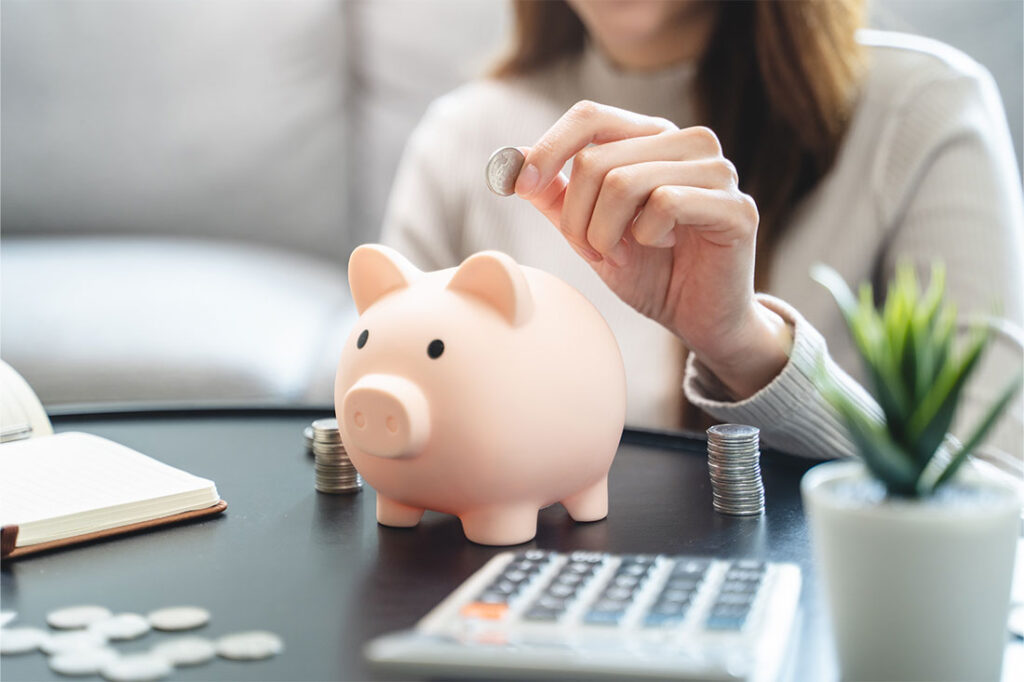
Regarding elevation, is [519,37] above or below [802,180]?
above

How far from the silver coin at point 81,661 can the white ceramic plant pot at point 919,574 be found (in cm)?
27

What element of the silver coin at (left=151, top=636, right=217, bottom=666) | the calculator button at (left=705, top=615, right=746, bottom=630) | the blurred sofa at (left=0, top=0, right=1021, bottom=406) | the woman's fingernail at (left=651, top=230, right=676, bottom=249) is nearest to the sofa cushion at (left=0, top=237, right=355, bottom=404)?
the blurred sofa at (left=0, top=0, right=1021, bottom=406)

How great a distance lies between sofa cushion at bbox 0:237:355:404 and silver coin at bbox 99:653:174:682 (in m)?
0.95

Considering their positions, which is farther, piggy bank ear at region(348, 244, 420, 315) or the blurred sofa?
the blurred sofa

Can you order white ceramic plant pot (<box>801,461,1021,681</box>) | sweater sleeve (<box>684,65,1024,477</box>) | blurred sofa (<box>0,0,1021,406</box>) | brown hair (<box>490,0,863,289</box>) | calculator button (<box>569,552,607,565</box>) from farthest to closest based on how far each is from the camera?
blurred sofa (<box>0,0,1021,406</box>)
brown hair (<box>490,0,863,289</box>)
sweater sleeve (<box>684,65,1024,477</box>)
calculator button (<box>569,552,607,565</box>)
white ceramic plant pot (<box>801,461,1021,681</box>)

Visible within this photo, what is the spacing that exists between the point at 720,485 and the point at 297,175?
143 centimetres

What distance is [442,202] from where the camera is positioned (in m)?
1.31

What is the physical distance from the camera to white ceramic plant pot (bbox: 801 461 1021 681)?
13.1 inches

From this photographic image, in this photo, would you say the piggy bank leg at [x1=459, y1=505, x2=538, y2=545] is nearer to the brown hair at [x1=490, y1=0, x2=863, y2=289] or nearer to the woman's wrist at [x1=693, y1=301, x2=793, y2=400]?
the woman's wrist at [x1=693, y1=301, x2=793, y2=400]

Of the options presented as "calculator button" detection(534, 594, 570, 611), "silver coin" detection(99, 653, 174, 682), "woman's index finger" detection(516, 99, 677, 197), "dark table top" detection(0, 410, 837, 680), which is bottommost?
"dark table top" detection(0, 410, 837, 680)

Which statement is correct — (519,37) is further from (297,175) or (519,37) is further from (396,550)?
(396,550)

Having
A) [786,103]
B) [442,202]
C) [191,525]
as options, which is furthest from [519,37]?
[191,525]

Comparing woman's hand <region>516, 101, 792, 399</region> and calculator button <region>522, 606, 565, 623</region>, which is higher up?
woman's hand <region>516, 101, 792, 399</region>

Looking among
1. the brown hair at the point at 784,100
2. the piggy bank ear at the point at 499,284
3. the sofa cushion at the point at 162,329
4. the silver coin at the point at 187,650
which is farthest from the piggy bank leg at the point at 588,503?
the sofa cushion at the point at 162,329
